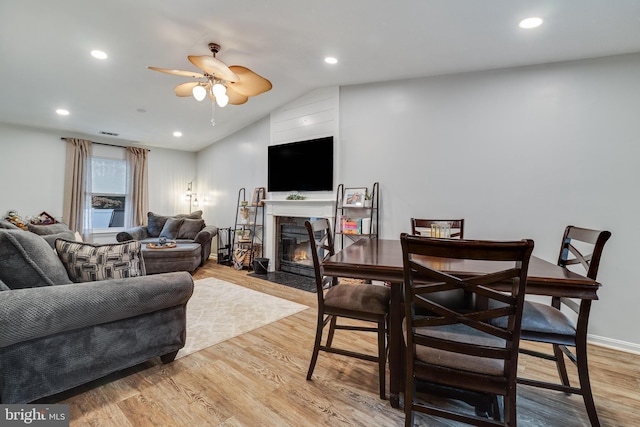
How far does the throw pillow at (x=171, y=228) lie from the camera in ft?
17.6

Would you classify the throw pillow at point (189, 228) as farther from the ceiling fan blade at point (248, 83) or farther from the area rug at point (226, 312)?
the ceiling fan blade at point (248, 83)

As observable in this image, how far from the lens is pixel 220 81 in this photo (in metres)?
2.69

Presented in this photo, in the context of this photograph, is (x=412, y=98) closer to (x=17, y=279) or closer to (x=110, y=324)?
(x=110, y=324)

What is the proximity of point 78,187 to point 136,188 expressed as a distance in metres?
0.93

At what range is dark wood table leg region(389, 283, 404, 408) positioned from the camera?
1562mm

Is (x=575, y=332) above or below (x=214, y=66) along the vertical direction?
below

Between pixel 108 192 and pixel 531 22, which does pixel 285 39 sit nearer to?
pixel 531 22

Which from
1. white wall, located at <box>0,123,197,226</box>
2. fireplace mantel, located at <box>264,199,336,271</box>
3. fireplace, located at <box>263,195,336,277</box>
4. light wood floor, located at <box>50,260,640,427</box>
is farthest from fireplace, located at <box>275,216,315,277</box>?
white wall, located at <box>0,123,197,226</box>

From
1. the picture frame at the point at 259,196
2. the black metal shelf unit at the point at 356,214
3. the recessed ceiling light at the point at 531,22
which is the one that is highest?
the recessed ceiling light at the point at 531,22

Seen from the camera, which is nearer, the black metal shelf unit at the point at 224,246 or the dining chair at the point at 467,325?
the dining chair at the point at 467,325

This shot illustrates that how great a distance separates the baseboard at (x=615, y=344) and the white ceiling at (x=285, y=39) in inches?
95.9

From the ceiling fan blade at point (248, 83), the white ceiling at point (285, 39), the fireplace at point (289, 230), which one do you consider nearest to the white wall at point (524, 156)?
the white ceiling at point (285, 39)

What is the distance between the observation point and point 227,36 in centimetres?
262

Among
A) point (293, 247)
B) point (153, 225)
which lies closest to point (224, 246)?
point (153, 225)
